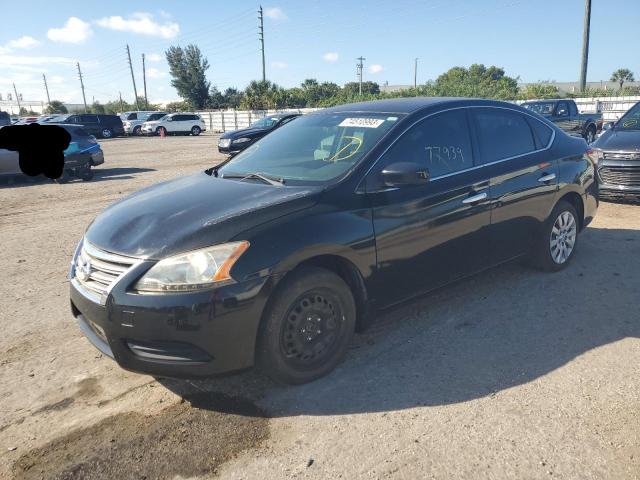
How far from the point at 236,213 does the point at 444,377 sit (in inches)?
65.8

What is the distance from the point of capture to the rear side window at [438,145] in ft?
12.2

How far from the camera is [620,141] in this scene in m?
8.13

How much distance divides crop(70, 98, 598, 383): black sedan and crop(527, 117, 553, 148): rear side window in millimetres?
22

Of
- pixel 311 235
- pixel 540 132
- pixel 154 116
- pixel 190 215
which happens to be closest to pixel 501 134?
pixel 540 132

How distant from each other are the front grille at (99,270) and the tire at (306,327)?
0.86m

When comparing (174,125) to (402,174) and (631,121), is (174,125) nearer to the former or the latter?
(631,121)

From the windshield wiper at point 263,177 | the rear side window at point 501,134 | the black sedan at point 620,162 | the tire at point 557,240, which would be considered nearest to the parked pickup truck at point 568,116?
the black sedan at point 620,162

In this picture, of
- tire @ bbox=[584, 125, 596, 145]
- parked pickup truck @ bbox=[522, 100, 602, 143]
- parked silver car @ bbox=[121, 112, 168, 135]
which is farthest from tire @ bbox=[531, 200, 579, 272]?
parked silver car @ bbox=[121, 112, 168, 135]

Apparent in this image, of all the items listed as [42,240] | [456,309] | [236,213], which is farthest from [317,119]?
[42,240]

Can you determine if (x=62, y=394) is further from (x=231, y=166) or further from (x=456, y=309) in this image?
(x=456, y=309)

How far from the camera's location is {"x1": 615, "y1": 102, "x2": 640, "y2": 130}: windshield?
342 inches

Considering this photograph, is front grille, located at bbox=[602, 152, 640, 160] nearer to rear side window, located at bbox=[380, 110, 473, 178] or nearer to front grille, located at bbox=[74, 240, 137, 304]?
rear side window, located at bbox=[380, 110, 473, 178]

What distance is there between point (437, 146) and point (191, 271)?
219cm

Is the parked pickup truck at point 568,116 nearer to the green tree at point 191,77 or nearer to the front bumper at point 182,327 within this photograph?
the front bumper at point 182,327
